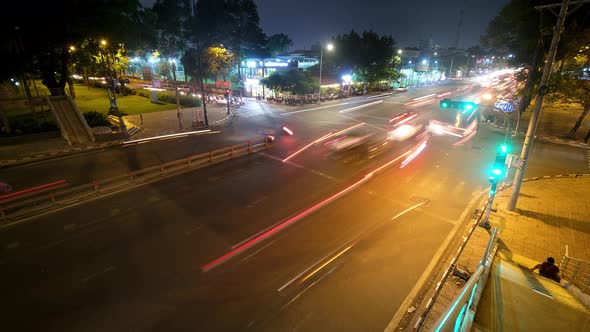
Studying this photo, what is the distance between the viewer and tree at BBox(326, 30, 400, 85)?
5831 centimetres

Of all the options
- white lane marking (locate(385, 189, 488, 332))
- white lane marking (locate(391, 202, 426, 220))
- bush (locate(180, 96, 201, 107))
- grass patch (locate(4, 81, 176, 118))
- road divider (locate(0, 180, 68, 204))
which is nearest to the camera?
white lane marking (locate(385, 189, 488, 332))

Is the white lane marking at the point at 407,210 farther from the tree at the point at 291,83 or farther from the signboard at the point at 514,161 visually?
the tree at the point at 291,83

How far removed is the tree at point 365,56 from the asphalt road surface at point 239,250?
4675 centimetres

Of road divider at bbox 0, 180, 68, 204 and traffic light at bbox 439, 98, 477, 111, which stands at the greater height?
traffic light at bbox 439, 98, 477, 111

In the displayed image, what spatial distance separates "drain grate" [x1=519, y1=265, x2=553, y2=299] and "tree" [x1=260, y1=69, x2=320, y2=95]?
40.5 metres

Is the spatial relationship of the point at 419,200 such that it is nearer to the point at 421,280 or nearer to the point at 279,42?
the point at 421,280

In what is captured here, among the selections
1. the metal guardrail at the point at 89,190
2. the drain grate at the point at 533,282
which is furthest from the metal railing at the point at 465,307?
the metal guardrail at the point at 89,190

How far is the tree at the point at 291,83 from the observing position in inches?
1776

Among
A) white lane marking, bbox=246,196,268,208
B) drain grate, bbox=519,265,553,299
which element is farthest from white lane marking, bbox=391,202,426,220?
white lane marking, bbox=246,196,268,208

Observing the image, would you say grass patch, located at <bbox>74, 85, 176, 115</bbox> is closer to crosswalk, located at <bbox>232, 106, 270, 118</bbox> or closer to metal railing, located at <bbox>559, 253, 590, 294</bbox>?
crosswalk, located at <bbox>232, 106, 270, 118</bbox>

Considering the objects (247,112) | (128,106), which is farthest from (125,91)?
(247,112)

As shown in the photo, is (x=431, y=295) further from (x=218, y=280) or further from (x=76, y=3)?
(x=76, y=3)

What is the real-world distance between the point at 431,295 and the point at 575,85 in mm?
27006

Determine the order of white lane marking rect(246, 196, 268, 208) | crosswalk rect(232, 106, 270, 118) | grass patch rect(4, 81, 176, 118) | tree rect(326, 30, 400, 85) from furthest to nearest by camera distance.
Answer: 1. tree rect(326, 30, 400, 85)
2. crosswalk rect(232, 106, 270, 118)
3. grass patch rect(4, 81, 176, 118)
4. white lane marking rect(246, 196, 268, 208)
